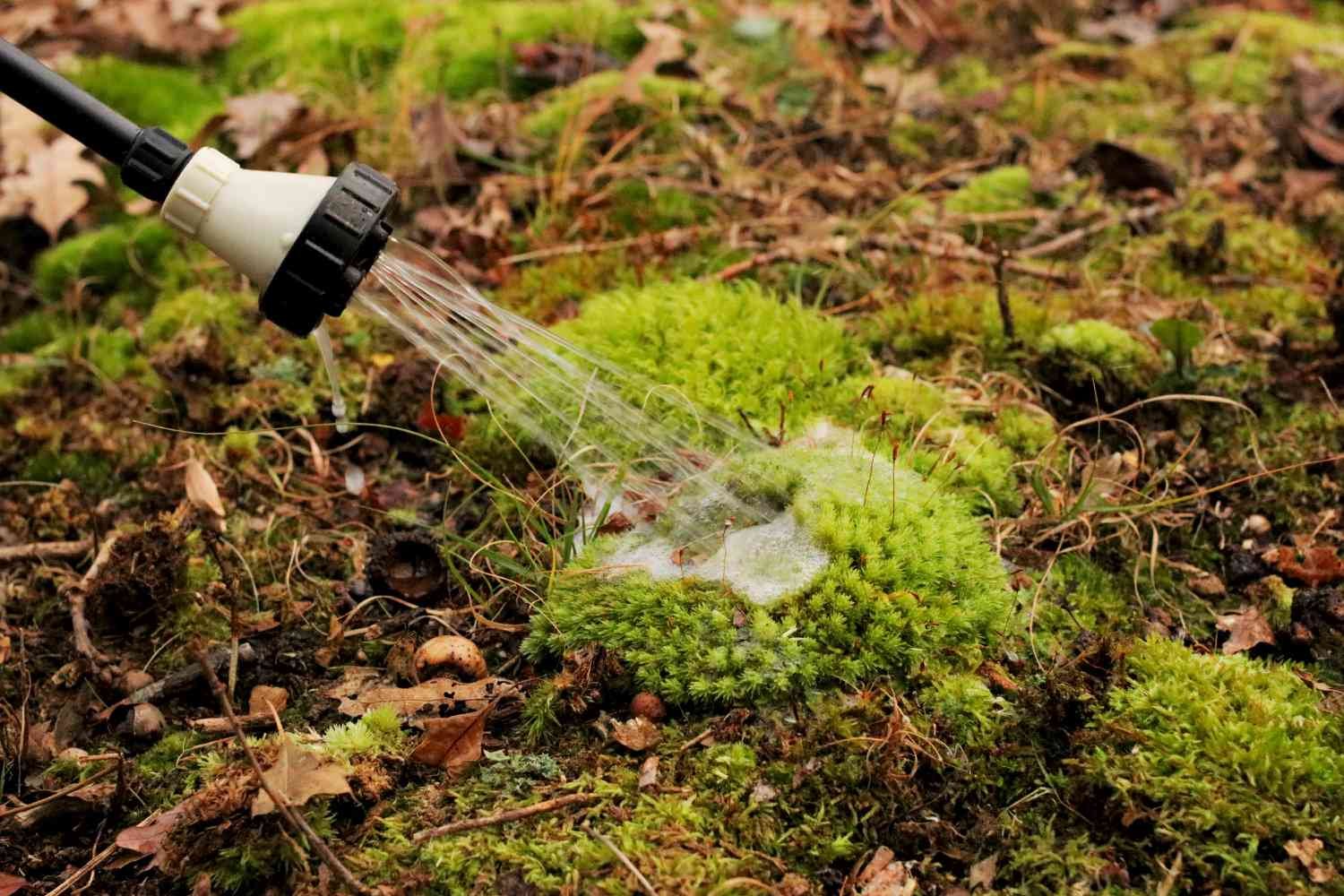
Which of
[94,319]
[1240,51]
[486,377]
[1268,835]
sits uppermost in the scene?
[1240,51]

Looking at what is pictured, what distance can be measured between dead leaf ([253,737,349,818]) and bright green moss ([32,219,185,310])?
2.72 m

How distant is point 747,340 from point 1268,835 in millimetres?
1849

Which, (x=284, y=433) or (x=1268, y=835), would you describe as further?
(x=284, y=433)

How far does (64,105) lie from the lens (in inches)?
81.7

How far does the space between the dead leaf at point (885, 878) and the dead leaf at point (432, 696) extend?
0.89m

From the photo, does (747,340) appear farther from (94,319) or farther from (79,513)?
(94,319)

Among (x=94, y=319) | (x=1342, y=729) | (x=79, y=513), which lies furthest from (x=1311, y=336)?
(x=94, y=319)

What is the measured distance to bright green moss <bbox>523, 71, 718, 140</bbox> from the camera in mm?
4570

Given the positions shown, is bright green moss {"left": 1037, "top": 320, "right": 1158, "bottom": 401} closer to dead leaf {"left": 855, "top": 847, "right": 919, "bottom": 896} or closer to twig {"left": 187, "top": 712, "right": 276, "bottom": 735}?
dead leaf {"left": 855, "top": 847, "right": 919, "bottom": 896}

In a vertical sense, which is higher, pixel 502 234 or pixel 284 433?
pixel 502 234

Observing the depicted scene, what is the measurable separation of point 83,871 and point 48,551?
119cm

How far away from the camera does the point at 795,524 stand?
8.41 feet

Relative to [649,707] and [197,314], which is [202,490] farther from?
[197,314]

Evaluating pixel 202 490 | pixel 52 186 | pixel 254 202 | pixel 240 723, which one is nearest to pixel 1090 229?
pixel 254 202
